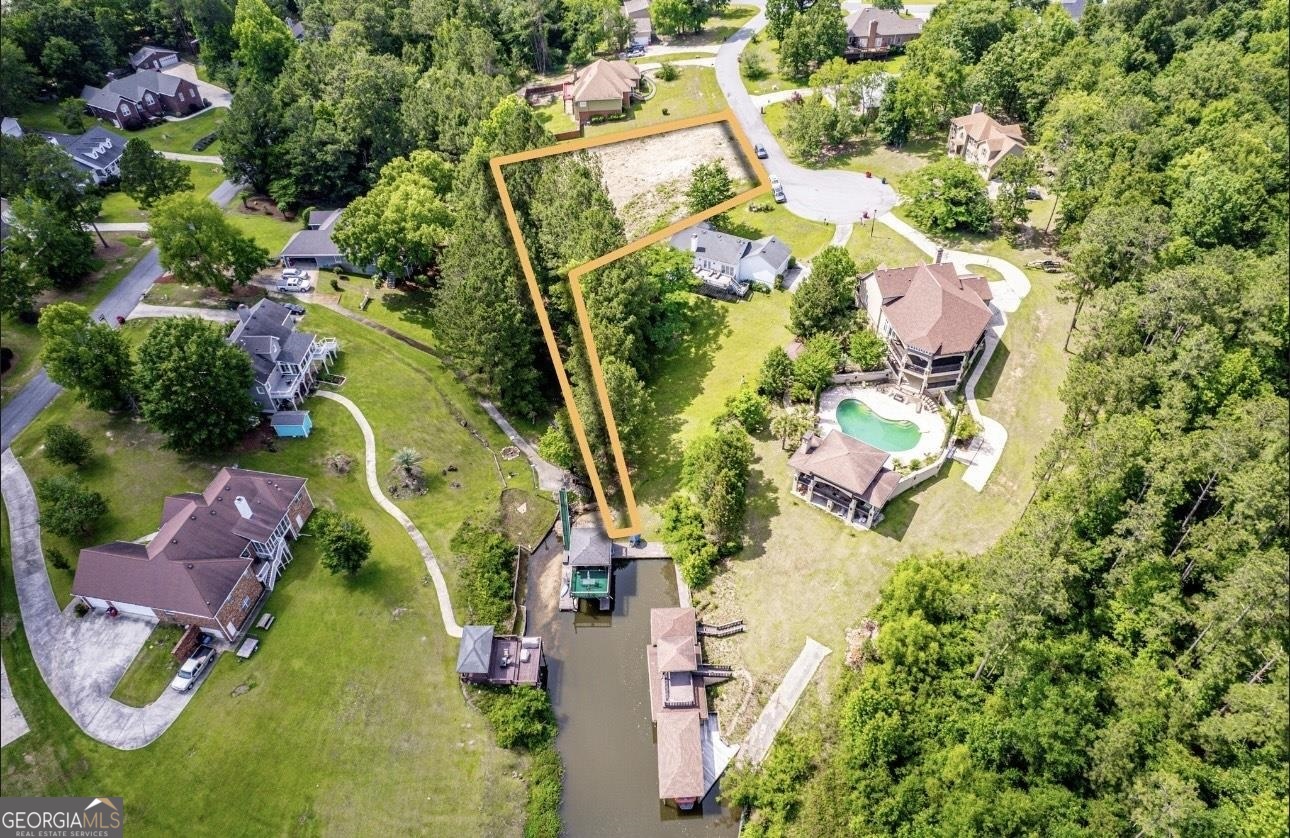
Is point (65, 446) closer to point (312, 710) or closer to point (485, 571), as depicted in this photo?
point (312, 710)

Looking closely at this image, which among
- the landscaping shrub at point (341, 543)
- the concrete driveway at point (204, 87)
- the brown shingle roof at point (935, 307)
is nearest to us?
the landscaping shrub at point (341, 543)

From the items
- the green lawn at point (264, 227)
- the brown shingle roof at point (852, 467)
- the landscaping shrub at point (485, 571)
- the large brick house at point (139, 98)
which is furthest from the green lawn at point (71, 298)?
the brown shingle roof at point (852, 467)

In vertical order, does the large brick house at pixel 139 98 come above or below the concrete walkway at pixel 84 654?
above

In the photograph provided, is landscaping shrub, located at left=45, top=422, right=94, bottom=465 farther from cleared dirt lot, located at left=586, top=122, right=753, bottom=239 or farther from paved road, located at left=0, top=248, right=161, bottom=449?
cleared dirt lot, located at left=586, top=122, right=753, bottom=239

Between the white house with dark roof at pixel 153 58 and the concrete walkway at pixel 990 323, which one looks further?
the white house with dark roof at pixel 153 58

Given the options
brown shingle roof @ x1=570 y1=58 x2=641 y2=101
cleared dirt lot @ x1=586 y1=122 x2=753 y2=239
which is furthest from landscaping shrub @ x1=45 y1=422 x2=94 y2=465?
brown shingle roof @ x1=570 y1=58 x2=641 y2=101

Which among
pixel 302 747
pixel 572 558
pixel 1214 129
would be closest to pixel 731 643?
pixel 572 558

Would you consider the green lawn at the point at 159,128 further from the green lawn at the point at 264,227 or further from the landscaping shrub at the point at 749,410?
the landscaping shrub at the point at 749,410
